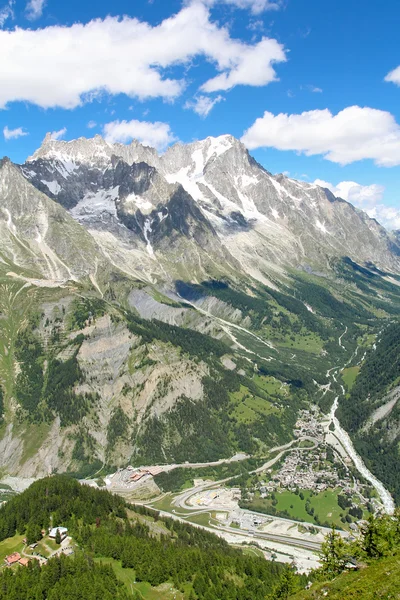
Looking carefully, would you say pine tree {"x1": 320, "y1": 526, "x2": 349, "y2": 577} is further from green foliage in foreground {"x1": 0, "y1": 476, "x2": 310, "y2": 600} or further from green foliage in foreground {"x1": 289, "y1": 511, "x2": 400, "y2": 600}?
green foliage in foreground {"x1": 0, "y1": 476, "x2": 310, "y2": 600}

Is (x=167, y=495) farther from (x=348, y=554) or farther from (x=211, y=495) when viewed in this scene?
(x=348, y=554)

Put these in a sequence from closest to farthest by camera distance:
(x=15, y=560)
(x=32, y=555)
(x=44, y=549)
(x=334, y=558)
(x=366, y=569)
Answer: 1. (x=366, y=569)
2. (x=334, y=558)
3. (x=15, y=560)
4. (x=32, y=555)
5. (x=44, y=549)

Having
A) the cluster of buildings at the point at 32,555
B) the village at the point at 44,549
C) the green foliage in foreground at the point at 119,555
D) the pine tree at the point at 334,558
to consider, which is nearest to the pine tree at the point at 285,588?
the green foliage in foreground at the point at 119,555

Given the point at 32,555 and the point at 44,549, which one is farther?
the point at 44,549

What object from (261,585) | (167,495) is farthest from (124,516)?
(167,495)

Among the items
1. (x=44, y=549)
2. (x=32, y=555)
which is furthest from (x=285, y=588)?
(x=32, y=555)

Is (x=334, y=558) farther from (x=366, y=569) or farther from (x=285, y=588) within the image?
(x=366, y=569)

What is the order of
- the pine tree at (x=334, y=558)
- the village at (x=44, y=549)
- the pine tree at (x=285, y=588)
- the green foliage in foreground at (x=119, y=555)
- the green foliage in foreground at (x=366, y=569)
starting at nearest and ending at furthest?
1. the green foliage in foreground at (x=366, y=569)
2. the pine tree at (x=334, y=558)
3. the pine tree at (x=285, y=588)
4. the green foliage in foreground at (x=119, y=555)
5. the village at (x=44, y=549)

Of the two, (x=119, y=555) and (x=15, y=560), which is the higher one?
(x=15, y=560)

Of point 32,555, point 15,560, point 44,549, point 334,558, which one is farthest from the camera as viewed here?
point 44,549

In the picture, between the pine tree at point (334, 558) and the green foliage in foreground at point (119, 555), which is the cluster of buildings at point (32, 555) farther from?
the pine tree at point (334, 558)

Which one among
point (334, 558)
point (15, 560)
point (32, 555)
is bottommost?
point (32, 555)
